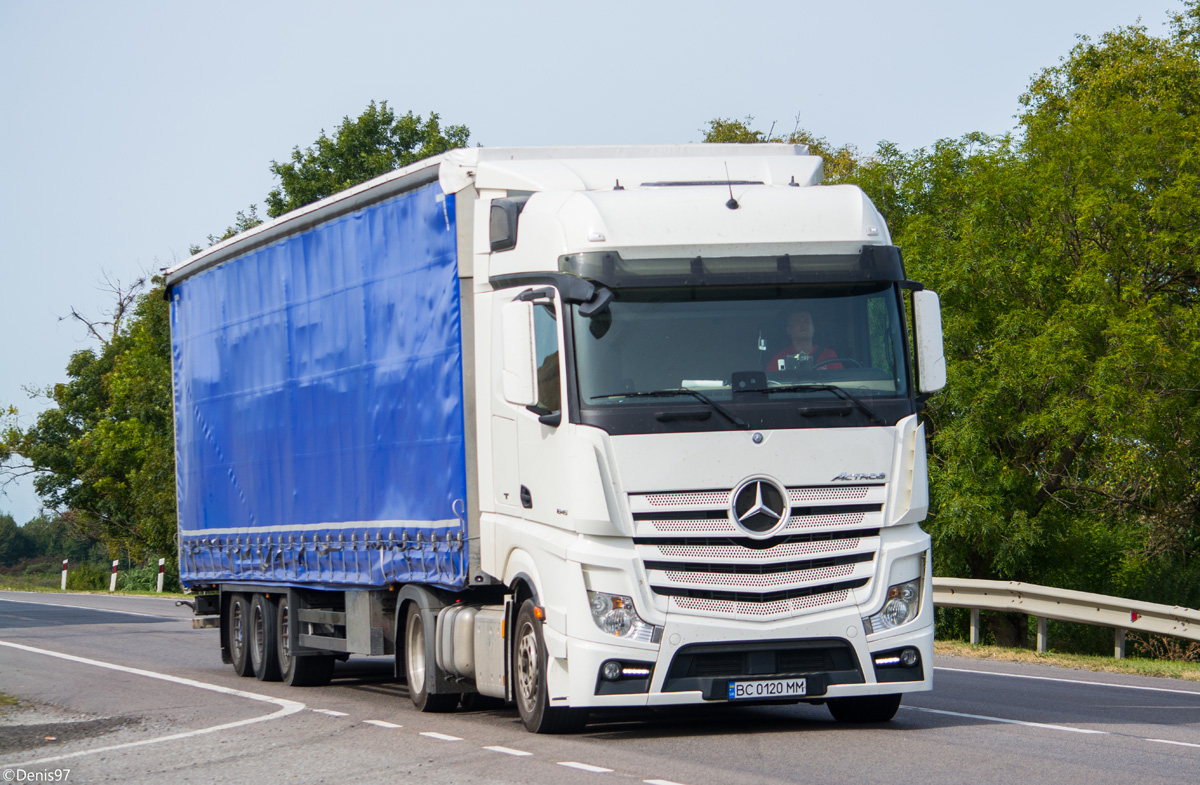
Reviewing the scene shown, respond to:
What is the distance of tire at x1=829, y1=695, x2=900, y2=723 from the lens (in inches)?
418

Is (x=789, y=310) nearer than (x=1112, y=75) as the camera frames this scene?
Yes

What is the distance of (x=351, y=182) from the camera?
180 feet

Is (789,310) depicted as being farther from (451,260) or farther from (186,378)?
(186,378)

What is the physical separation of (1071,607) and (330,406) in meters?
9.17

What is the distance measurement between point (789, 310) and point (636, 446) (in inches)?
55.0

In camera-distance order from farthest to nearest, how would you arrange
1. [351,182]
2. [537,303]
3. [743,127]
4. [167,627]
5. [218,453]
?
[351,182] → [743,127] → [167,627] → [218,453] → [537,303]

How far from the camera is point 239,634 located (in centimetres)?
1730

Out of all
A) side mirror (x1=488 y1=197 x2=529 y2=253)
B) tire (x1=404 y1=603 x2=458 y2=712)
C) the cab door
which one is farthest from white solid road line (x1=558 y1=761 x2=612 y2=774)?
side mirror (x1=488 y1=197 x2=529 y2=253)

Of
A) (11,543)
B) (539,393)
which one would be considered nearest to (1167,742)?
(539,393)

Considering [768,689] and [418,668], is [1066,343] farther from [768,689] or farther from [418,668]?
[768,689]

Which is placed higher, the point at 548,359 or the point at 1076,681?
the point at 548,359

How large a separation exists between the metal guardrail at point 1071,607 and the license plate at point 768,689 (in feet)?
27.8

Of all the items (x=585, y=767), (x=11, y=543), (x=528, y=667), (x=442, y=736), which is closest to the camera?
(x=585, y=767)

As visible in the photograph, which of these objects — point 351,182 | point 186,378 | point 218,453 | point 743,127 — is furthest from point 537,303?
point 351,182
